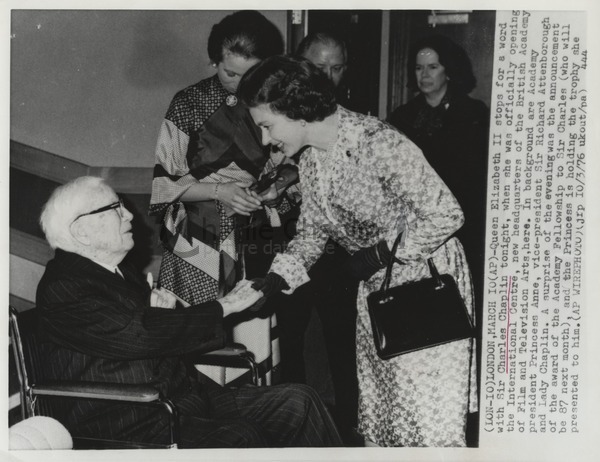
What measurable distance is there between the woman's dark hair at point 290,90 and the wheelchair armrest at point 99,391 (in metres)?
0.76

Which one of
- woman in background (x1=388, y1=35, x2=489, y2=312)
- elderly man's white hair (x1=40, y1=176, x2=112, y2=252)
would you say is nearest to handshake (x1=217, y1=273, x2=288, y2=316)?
elderly man's white hair (x1=40, y1=176, x2=112, y2=252)

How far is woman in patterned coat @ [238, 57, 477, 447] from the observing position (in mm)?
1402

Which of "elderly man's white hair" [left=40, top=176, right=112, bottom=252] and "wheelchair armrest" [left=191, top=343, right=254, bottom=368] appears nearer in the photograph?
"elderly man's white hair" [left=40, top=176, right=112, bottom=252]

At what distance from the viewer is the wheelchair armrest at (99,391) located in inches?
49.5

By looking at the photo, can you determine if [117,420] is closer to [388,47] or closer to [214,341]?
[214,341]

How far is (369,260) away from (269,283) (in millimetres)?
300

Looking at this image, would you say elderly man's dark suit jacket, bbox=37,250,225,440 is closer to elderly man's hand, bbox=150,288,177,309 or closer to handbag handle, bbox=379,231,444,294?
elderly man's hand, bbox=150,288,177,309

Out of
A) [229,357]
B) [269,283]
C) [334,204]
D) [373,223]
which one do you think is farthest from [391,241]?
[229,357]

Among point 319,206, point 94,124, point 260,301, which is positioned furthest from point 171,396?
point 94,124

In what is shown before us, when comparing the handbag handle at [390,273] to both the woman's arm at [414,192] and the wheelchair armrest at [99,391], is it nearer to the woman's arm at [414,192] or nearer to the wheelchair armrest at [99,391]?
the woman's arm at [414,192]

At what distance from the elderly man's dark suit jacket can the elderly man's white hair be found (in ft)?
0.12

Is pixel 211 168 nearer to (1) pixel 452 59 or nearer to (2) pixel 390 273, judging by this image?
(2) pixel 390 273

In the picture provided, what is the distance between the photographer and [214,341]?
145cm

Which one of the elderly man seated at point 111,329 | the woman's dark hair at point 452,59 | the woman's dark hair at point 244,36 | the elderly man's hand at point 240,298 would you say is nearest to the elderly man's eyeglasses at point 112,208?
the elderly man seated at point 111,329
